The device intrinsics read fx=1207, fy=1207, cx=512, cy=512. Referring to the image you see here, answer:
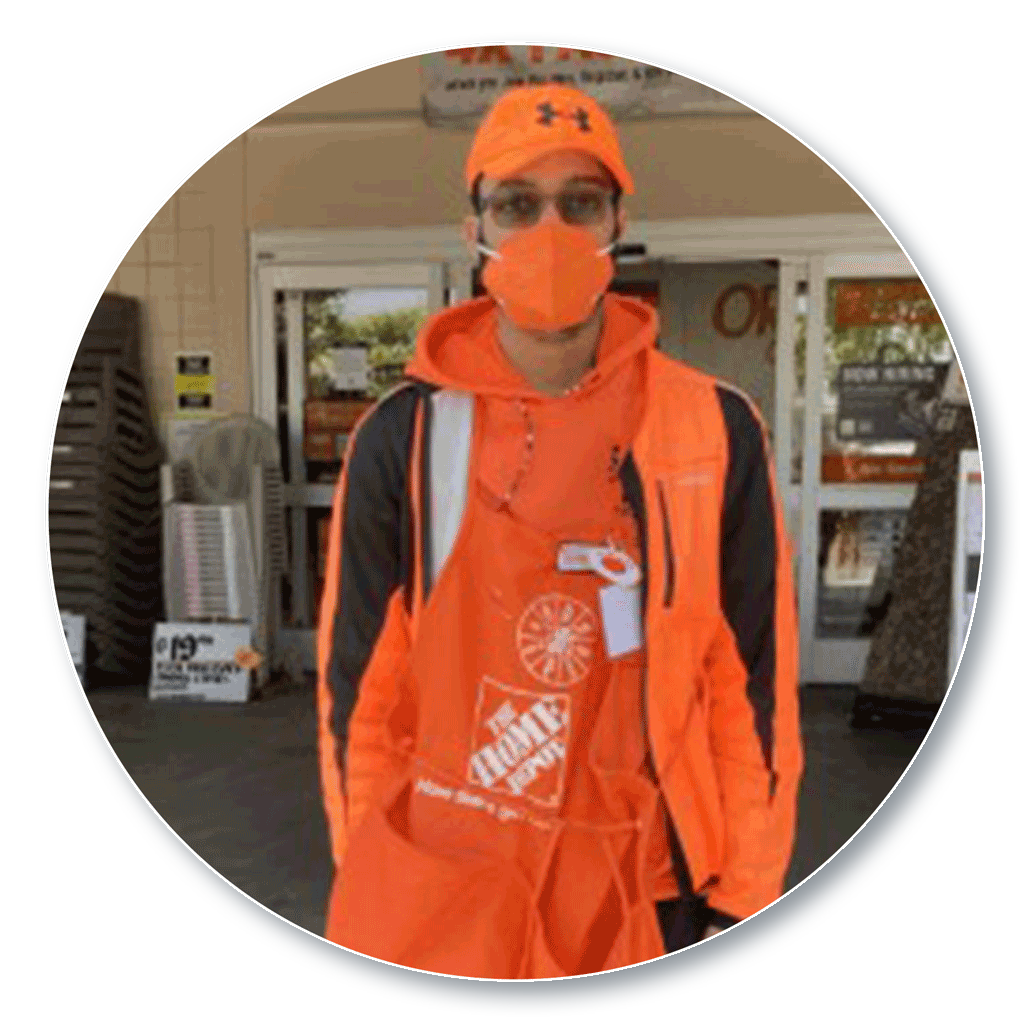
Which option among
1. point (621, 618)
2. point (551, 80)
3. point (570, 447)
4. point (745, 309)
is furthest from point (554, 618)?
point (745, 309)

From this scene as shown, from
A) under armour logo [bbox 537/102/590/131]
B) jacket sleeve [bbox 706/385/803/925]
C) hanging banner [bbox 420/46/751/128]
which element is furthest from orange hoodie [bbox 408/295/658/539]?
hanging banner [bbox 420/46/751/128]

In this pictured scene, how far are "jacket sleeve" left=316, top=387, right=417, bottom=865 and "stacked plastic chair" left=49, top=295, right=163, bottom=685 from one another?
2806 mm

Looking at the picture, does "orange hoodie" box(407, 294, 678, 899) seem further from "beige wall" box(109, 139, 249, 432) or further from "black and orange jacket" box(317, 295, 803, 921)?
"beige wall" box(109, 139, 249, 432)

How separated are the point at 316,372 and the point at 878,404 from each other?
181 centimetres

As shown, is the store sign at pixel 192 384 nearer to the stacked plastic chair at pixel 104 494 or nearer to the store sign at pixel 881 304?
the stacked plastic chair at pixel 104 494

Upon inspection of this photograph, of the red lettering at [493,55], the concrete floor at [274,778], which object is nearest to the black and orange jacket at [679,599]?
the concrete floor at [274,778]

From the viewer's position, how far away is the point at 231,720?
3543 mm

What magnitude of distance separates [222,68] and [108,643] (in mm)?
2928

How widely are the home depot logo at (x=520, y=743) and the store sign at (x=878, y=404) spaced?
110 inches

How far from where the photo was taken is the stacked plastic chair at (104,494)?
152 inches

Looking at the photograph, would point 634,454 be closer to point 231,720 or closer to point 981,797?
point 981,797

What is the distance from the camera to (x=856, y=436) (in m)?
3.83

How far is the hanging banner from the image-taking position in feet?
11.4

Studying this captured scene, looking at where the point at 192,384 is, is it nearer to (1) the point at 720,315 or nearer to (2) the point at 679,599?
(1) the point at 720,315
